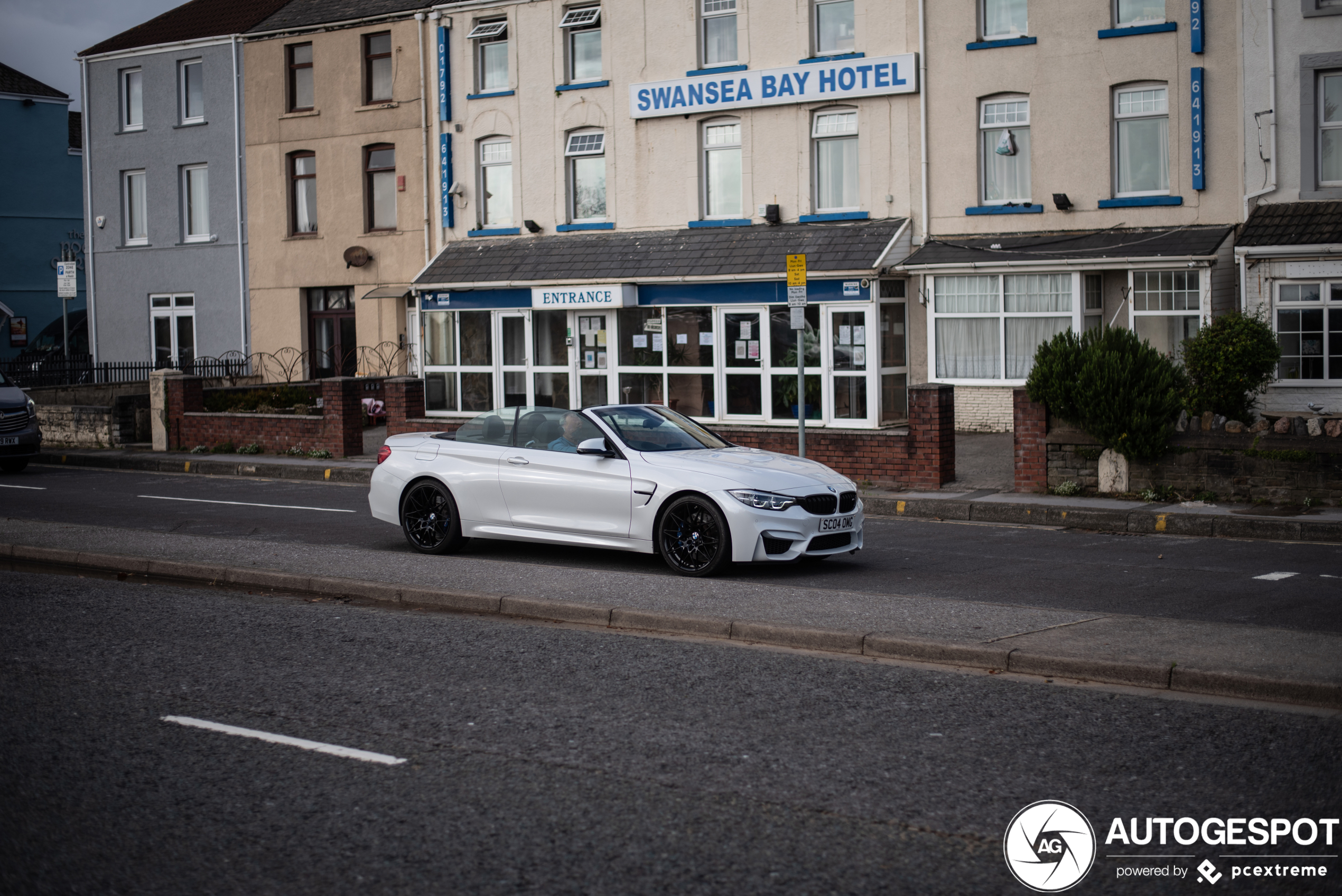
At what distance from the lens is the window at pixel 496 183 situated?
97.9ft

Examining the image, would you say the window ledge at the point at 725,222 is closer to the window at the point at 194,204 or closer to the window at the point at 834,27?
the window at the point at 834,27

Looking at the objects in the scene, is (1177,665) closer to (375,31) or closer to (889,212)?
(889,212)

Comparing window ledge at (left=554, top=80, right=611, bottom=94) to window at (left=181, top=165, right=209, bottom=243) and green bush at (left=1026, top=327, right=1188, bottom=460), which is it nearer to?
window at (left=181, top=165, right=209, bottom=243)

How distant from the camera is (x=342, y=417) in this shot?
23094 millimetres

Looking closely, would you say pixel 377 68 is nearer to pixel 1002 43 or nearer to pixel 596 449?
pixel 1002 43

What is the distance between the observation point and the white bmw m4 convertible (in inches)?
439

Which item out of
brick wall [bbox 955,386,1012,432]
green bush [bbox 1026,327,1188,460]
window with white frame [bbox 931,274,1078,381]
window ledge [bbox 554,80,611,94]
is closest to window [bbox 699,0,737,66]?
window ledge [bbox 554,80,611,94]

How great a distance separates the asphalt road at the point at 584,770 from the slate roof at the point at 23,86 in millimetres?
44397

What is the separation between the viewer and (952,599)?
9.89 meters

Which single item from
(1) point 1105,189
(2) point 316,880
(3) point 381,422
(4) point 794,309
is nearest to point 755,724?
(2) point 316,880

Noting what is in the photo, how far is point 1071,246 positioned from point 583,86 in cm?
1100

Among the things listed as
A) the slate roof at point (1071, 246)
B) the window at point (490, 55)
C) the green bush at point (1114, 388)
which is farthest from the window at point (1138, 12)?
the window at point (490, 55)

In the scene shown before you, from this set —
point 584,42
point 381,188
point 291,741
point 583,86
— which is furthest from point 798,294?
point 381,188

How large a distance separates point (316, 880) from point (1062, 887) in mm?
2654
